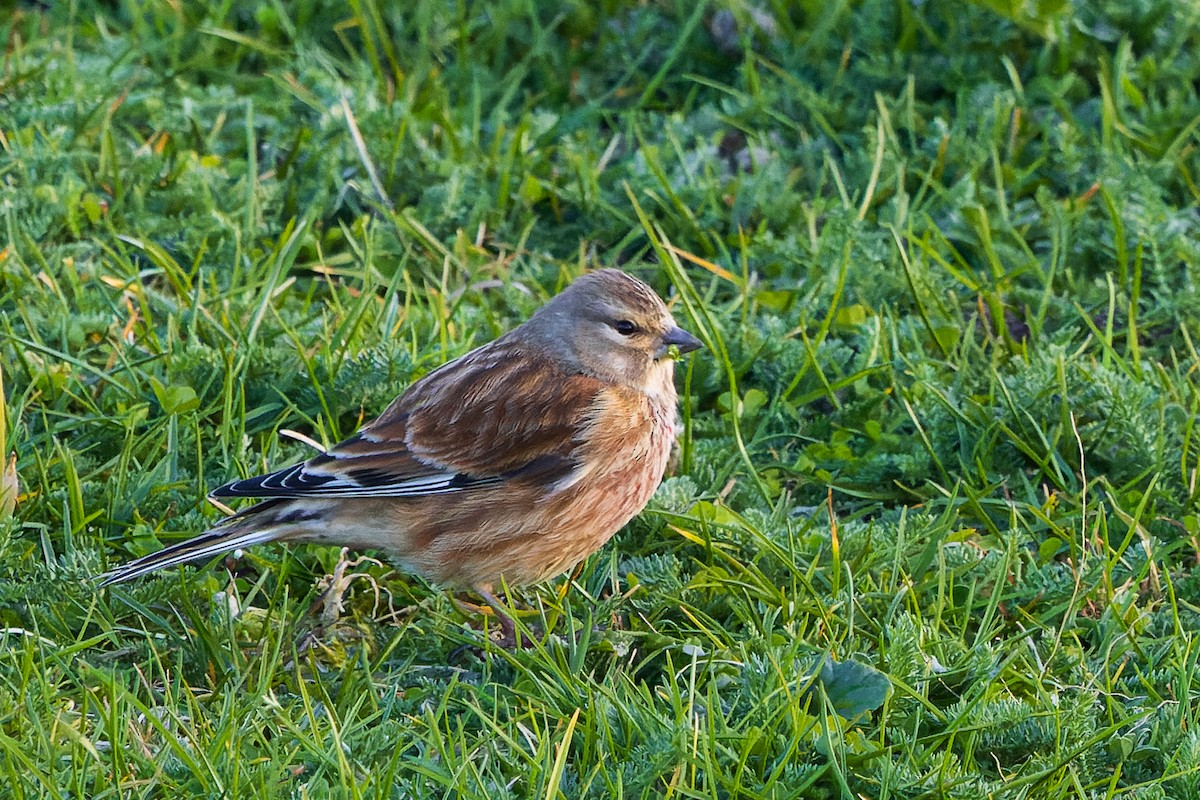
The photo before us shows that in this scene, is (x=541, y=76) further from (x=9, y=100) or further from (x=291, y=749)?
(x=291, y=749)

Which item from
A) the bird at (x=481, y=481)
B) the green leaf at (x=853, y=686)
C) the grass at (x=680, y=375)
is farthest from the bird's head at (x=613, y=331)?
the green leaf at (x=853, y=686)

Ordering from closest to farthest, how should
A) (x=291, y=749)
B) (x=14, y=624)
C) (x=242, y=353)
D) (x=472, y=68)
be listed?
(x=291, y=749), (x=14, y=624), (x=242, y=353), (x=472, y=68)

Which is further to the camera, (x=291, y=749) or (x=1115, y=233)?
(x=1115, y=233)

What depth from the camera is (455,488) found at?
166 inches

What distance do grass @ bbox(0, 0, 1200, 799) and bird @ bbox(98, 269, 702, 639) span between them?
191 millimetres

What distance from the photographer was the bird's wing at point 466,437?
165 inches

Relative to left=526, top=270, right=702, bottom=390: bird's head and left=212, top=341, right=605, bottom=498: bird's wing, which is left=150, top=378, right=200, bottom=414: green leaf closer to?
left=212, top=341, right=605, bottom=498: bird's wing

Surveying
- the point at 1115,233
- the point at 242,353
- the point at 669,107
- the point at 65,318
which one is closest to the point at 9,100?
the point at 65,318

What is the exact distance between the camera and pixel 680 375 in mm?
5262

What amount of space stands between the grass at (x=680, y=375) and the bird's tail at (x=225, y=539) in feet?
0.55

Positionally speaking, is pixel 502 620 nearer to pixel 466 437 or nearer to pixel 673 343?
pixel 466 437

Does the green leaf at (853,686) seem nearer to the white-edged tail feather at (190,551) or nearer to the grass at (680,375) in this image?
the grass at (680,375)

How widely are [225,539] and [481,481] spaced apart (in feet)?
2.35

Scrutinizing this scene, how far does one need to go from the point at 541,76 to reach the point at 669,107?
0.61 meters
